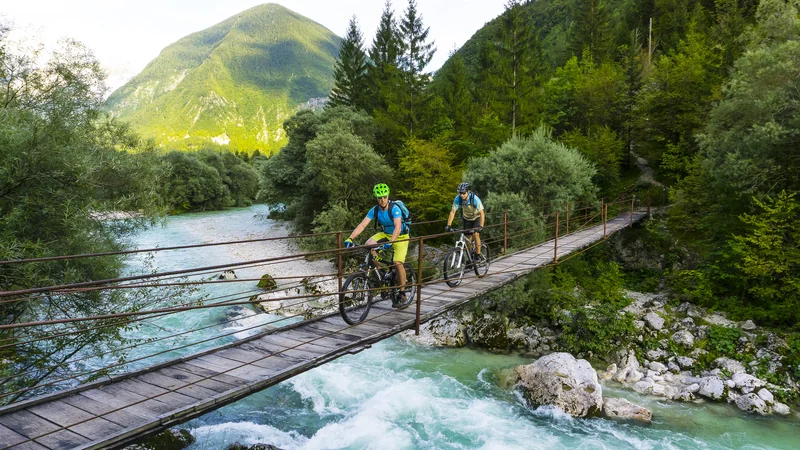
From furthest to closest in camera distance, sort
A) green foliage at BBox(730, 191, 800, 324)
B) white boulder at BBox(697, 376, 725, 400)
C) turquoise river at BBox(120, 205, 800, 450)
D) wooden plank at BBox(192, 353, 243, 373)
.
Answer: green foliage at BBox(730, 191, 800, 324) < white boulder at BBox(697, 376, 725, 400) < turquoise river at BBox(120, 205, 800, 450) < wooden plank at BBox(192, 353, 243, 373)

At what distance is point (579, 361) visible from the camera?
10383 mm

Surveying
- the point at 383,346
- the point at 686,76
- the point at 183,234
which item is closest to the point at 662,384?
the point at 383,346

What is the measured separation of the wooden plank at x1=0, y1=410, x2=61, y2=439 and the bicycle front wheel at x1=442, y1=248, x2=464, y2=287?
5859 mm

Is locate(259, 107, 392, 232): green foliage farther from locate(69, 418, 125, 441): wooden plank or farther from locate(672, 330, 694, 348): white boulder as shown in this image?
locate(69, 418, 125, 441): wooden plank

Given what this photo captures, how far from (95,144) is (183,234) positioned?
23997 mm

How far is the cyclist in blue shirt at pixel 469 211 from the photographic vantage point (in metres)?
7.74

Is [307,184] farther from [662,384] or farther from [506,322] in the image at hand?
[662,384]

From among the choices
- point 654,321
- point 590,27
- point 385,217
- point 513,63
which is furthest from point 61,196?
point 590,27

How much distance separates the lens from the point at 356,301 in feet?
20.1

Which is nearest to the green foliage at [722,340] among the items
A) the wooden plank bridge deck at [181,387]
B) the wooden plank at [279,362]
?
the wooden plank bridge deck at [181,387]

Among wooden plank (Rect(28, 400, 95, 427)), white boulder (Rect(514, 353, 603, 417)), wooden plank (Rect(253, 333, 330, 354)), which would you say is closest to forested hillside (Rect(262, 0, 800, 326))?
white boulder (Rect(514, 353, 603, 417))

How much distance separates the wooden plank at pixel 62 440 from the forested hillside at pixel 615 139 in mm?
13080

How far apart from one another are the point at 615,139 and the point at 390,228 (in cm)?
2226

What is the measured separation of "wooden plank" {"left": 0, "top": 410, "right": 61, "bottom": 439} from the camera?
3.50 metres
